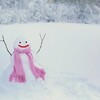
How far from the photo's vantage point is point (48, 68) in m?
1.15

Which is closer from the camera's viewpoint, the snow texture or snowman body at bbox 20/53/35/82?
snowman body at bbox 20/53/35/82

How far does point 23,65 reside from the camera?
1.09 metres

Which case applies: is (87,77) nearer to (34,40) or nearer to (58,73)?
(58,73)

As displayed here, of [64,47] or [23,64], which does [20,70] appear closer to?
[23,64]

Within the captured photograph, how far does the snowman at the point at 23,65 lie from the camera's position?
1078 millimetres

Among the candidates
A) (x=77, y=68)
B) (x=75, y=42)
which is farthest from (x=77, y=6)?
(x=77, y=68)

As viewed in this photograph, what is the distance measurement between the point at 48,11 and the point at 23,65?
0.26m

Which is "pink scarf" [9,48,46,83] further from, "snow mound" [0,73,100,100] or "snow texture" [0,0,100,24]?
"snow texture" [0,0,100,24]

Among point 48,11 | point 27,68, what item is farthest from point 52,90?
point 48,11

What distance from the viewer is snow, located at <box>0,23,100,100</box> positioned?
1.07 m

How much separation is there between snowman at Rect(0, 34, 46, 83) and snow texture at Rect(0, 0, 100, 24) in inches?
5.3

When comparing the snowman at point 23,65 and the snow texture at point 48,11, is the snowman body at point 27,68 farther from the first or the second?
the snow texture at point 48,11

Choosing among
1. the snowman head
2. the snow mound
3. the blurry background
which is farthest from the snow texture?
the snow mound

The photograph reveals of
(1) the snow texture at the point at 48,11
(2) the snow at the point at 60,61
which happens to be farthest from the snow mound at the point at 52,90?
(1) the snow texture at the point at 48,11
